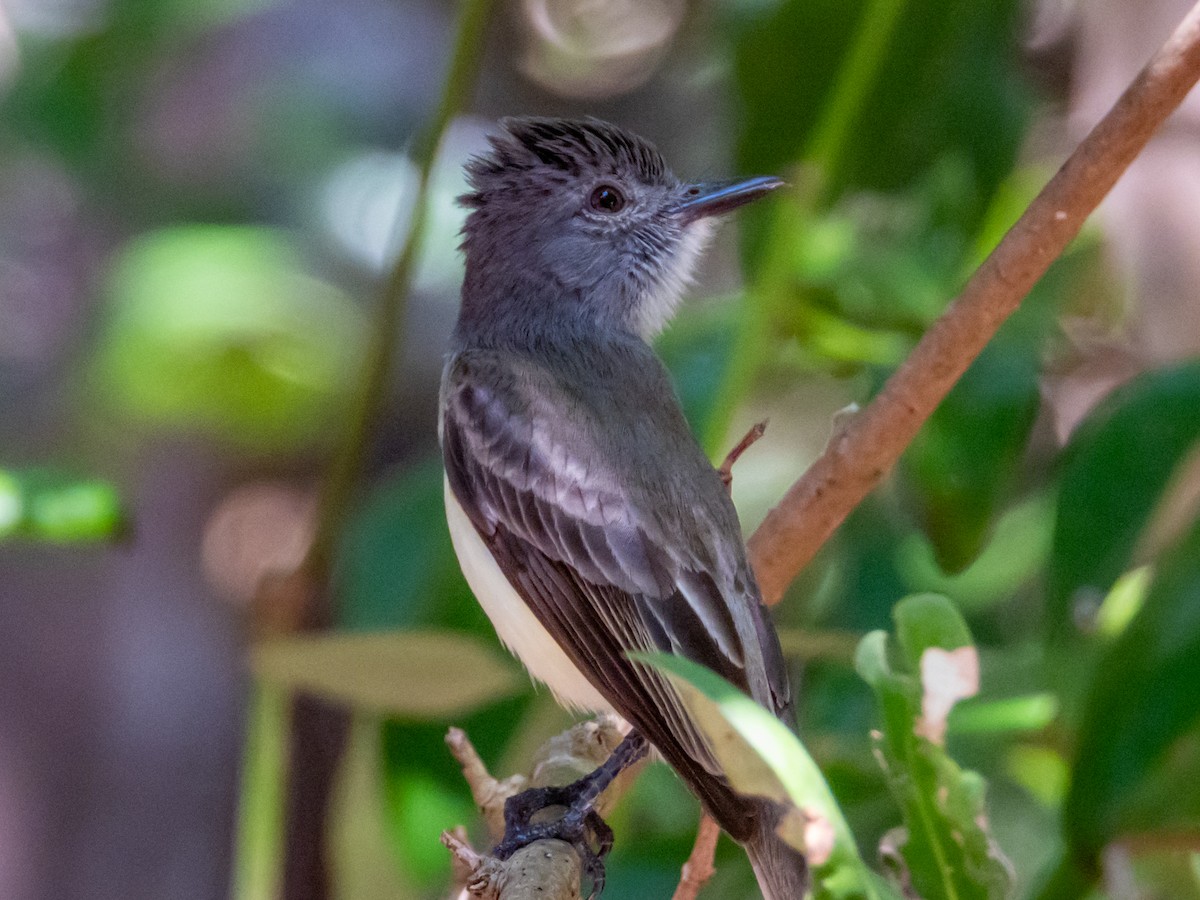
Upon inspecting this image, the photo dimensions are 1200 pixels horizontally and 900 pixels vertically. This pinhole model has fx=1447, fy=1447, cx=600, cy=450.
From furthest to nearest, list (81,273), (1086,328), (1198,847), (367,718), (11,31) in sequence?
(81,273), (11,31), (1086,328), (367,718), (1198,847)

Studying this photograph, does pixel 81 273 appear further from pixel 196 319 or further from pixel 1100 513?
pixel 1100 513

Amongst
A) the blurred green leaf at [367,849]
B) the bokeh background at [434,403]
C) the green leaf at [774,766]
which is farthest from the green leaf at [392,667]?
the green leaf at [774,766]

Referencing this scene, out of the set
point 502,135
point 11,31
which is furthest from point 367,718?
point 11,31

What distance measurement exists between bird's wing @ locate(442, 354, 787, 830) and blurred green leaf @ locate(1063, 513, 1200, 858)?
0.41 metres

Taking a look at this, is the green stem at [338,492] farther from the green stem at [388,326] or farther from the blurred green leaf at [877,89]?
the blurred green leaf at [877,89]

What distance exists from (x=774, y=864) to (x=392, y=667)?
67 centimetres

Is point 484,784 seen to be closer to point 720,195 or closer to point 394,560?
point 394,560

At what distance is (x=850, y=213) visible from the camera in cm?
295

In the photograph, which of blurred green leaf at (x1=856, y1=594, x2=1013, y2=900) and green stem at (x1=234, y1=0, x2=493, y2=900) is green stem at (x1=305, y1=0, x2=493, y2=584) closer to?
green stem at (x1=234, y1=0, x2=493, y2=900)

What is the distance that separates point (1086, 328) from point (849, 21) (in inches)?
42.6

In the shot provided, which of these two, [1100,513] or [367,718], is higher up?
[367,718]

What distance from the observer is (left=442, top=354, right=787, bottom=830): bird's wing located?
187cm

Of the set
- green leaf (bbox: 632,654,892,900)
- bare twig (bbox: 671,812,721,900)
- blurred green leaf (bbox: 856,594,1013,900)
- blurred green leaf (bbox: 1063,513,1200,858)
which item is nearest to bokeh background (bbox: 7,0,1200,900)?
blurred green leaf (bbox: 1063,513,1200,858)

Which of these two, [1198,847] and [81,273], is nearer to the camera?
[1198,847]
